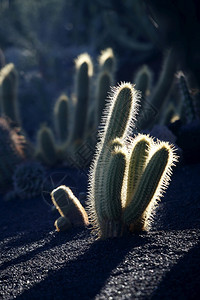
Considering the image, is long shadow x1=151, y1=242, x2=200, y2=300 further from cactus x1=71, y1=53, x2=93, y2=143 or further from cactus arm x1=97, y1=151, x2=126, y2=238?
cactus x1=71, y1=53, x2=93, y2=143

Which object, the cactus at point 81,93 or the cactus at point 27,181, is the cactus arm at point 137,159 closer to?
the cactus at point 27,181

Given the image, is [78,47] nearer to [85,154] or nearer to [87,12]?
[87,12]

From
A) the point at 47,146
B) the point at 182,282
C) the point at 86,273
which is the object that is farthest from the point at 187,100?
the point at 182,282

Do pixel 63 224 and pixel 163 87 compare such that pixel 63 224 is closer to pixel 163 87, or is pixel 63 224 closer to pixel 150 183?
pixel 150 183

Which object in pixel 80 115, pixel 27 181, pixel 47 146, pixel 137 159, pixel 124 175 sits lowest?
pixel 27 181

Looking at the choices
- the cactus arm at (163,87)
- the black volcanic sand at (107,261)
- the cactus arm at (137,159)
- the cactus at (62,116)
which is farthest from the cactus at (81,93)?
the cactus arm at (137,159)

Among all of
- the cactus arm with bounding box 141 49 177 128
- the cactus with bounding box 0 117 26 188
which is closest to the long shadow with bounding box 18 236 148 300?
the cactus with bounding box 0 117 26 188
